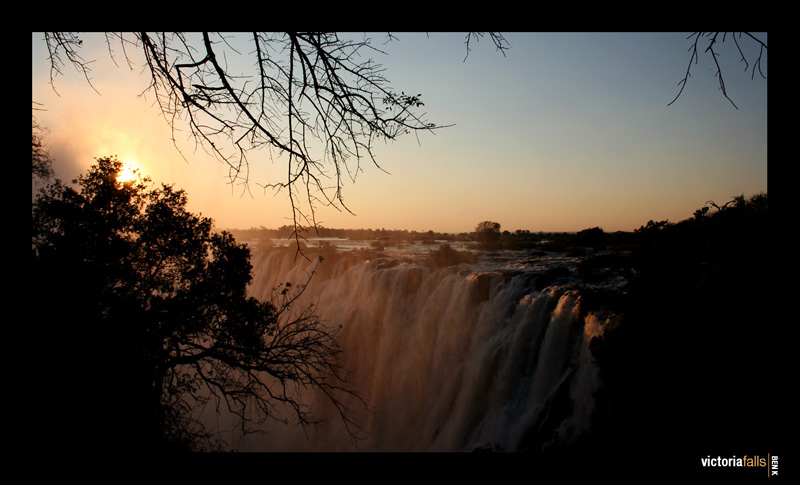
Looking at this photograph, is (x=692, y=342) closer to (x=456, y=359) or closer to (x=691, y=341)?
(x=691, y=341)

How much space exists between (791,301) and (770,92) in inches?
33.5

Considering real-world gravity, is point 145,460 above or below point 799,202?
below

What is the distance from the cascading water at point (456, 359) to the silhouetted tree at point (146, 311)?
3.04 metres


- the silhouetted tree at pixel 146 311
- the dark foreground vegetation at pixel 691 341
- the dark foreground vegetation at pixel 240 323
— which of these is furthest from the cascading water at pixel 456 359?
the silhouetted tree at pixel 146 311

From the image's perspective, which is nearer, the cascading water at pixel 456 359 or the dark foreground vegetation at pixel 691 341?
the dark foreground vegetation at pixel 691 341

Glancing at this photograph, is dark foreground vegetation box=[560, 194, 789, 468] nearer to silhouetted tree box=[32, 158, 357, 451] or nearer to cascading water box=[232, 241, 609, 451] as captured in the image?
cascading water box=[232, 241, 609, 451]

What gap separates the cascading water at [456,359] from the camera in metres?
9.98

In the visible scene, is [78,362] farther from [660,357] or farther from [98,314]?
[660,357]

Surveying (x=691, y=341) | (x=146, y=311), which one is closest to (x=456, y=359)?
(x=691, y=341)

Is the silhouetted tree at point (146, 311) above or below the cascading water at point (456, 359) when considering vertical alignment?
above

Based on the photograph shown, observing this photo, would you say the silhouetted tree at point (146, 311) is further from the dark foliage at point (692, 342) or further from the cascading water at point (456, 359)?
the dark foliage at point (692, 342)

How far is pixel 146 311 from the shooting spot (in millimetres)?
5797

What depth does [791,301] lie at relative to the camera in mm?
1596
